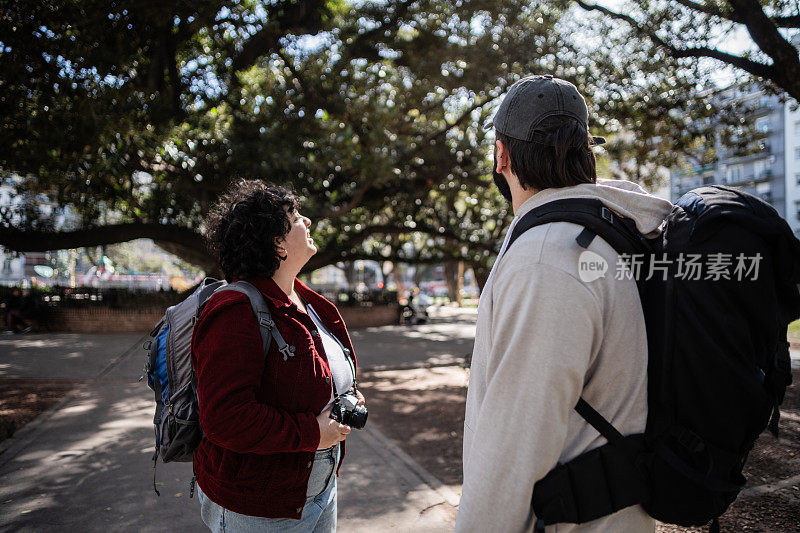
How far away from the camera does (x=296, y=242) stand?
2.18 metres

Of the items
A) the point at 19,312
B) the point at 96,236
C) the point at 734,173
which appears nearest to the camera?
the point at 96,236

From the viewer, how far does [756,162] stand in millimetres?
45312

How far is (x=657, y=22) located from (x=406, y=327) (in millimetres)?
12891

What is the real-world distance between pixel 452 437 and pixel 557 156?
16.8 feet

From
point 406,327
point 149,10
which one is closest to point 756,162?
point 406,327

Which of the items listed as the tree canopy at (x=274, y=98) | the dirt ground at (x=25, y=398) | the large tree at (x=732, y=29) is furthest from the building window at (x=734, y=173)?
the dirt ground at (x=25, y=398)

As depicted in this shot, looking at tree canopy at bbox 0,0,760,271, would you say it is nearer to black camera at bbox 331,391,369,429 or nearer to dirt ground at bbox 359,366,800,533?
A: dirt ground at bbox 359,366,800,533

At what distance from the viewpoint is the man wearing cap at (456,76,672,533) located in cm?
124

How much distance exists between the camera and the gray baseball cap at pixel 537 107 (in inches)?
57.9

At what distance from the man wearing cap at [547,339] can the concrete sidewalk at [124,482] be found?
9.03ft

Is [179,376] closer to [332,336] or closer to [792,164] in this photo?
[332,336]

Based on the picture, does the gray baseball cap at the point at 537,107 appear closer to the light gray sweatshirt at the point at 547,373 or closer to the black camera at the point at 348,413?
the light gray sweatshirt at the point at 547,373

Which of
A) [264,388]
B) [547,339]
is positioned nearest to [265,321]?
[264,388]

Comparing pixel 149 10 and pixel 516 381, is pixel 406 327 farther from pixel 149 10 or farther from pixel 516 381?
pixel 516 381
